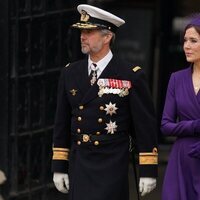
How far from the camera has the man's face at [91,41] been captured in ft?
21.4

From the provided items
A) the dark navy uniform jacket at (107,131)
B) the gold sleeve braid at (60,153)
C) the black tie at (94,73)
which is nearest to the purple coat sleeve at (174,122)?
the dark navy uniform jacket at (107,131)

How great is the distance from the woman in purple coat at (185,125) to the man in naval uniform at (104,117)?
191mm

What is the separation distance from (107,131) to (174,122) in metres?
0.53

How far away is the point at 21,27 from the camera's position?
841 centimetres

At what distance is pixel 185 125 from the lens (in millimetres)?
6633

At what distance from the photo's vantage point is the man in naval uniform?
6559 millimetres

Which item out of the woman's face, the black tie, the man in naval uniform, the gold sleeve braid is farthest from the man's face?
the gold sleeve braid

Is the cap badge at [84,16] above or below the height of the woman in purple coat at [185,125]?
above

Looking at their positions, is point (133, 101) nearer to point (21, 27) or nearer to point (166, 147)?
point (21, 27)

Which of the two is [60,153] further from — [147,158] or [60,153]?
[147,158]

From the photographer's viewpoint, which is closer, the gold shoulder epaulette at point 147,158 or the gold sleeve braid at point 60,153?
the gold shoulder epaulette at point 147,158

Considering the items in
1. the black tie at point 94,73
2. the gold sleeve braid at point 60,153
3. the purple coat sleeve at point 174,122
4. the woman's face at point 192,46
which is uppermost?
the woman's face at point 192,46

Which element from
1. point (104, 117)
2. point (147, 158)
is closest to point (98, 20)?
point (104, 117)

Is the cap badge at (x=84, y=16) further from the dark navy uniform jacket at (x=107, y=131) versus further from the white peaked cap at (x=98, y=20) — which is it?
the dark navy uniform jacket at (x=107, y=131)
